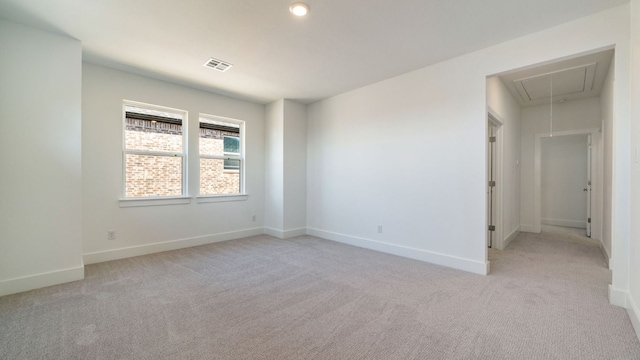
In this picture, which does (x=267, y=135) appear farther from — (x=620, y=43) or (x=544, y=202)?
(x=544, y=202)

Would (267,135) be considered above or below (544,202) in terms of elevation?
above

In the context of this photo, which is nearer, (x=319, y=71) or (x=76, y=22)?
(x=76, y=22)

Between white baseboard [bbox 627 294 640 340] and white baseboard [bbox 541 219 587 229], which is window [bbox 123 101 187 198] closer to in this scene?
white baseboard [bbox 627 294 640 340]

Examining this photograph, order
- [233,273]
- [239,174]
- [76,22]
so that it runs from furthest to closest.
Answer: [239,174]
[233,273]
[76,22]

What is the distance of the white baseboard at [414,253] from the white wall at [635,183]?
3.94 ft

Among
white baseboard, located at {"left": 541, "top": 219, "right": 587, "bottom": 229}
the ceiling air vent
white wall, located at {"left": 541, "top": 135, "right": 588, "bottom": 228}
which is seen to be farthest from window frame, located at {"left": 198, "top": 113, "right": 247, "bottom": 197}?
white baseboard, located at {"left": 541, "top": 219, "right": 587, "bottom": 229}

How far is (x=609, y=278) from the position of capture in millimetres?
3070

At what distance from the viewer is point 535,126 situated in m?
5.79

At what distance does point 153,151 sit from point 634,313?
18.6ft

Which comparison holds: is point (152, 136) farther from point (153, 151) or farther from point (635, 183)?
point (635, 183)

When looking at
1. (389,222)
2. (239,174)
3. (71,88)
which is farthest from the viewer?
(239,174)

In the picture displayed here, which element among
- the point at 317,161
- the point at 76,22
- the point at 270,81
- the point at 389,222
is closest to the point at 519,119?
the point at 389,222

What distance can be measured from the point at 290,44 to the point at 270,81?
4.13 feet

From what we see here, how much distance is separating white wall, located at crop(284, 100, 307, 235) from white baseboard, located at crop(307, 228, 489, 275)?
61 cm
